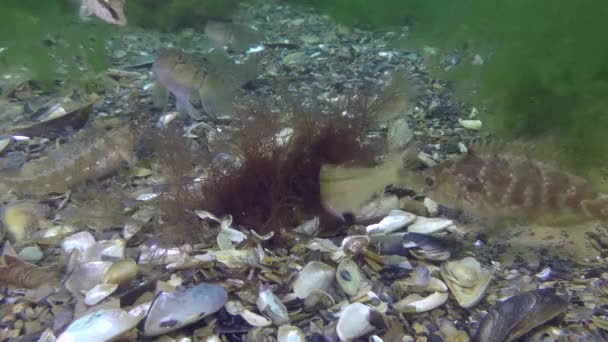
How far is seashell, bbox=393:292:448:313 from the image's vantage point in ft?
8.04

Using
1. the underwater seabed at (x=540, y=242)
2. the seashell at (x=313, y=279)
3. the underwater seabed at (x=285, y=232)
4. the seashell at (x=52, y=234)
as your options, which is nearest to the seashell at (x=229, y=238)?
the underwater seabed at (x=285, y=232)

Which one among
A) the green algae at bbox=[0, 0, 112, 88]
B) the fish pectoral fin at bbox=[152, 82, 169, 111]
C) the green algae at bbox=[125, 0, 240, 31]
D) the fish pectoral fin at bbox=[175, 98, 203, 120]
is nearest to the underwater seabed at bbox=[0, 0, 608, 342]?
the fish pectoral fin at bbox=[175, 98, 203, 120]

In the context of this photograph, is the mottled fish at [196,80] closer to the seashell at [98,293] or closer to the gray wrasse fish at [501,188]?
the gray wrasse fish at [501,188]

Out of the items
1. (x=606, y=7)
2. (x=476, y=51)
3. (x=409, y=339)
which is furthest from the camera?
(x=476, y=51)

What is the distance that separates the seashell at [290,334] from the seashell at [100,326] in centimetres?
74

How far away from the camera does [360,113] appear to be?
4027 mm

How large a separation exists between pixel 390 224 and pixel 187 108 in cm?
302

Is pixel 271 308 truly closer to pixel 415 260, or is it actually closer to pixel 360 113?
pixel 415 260

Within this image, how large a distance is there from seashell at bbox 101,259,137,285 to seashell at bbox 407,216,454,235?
6.26ft

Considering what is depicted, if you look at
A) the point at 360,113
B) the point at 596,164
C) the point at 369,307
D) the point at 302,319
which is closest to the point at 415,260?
the point at 369,307

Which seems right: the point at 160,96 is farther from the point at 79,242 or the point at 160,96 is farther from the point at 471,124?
the point at 471,124

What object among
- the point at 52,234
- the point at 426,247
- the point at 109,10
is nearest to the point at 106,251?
the point at 52,234

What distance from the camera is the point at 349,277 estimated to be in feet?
8.51

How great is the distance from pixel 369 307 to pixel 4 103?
598 cm
